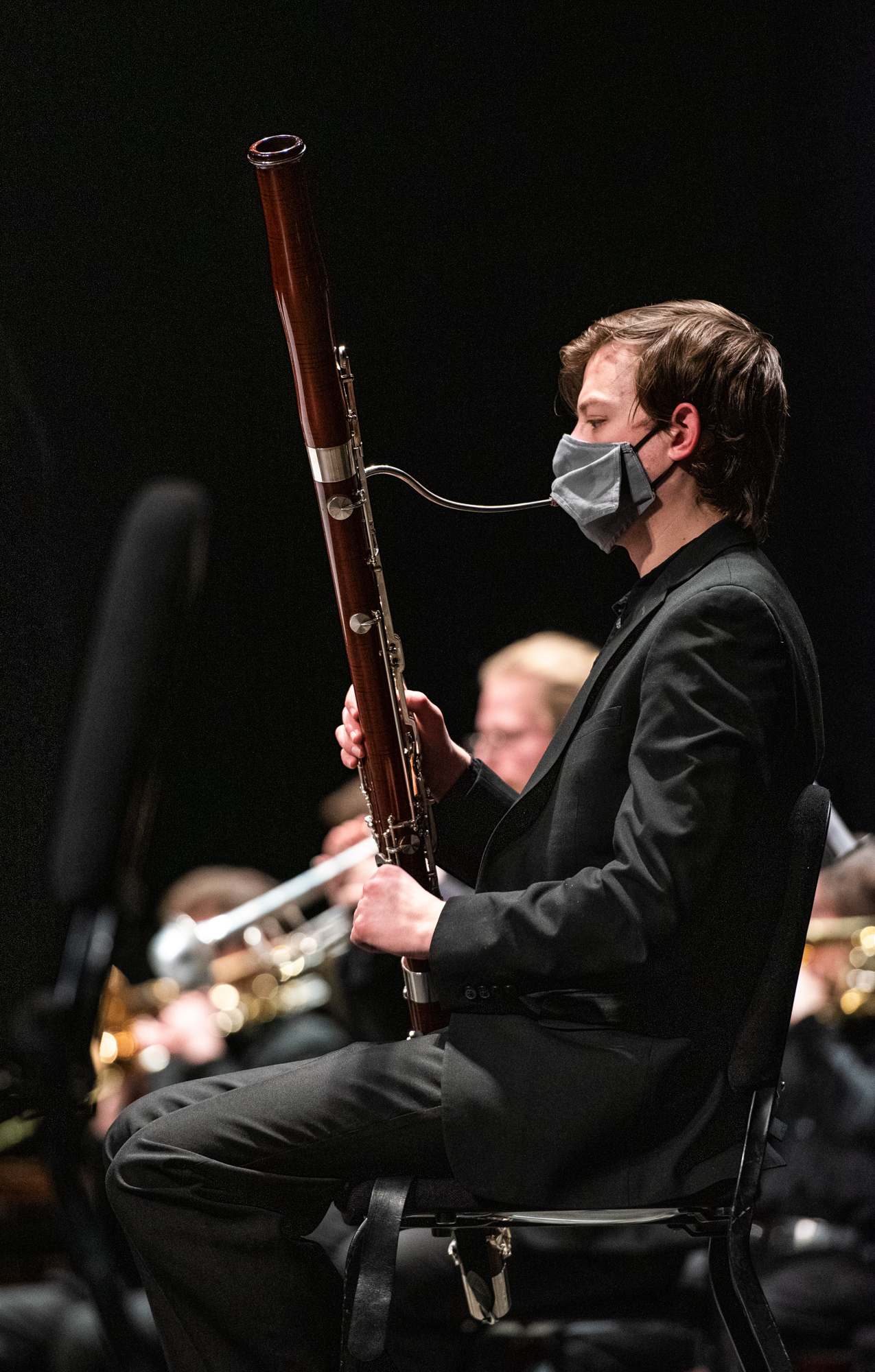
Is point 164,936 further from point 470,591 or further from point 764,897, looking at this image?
point 764,897

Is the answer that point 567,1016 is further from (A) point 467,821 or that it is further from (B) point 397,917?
(A) point 467,821

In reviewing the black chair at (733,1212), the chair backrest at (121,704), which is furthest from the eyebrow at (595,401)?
the chair backrest at (121,704)

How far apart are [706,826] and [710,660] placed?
0.65 ft

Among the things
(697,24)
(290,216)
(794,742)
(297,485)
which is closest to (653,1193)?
(794,742)

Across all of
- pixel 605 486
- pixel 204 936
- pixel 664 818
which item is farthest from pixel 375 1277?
pixel 204 936

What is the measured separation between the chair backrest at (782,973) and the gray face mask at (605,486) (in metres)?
0.47

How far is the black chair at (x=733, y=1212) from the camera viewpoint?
146 centimetres

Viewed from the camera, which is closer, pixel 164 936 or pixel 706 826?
pixel 706 826

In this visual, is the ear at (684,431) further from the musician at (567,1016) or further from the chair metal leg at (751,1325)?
the chair metal leg at (751,1325)

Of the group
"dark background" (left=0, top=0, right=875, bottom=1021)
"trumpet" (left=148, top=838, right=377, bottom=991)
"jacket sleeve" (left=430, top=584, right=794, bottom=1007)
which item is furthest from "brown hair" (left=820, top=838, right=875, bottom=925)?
"jacket sleeve" (left=430, top=584, right=794, bottom=1007)

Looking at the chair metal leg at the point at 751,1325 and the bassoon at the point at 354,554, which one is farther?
the bassoon at the point at 354,554

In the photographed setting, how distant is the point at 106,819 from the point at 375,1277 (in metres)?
0.98

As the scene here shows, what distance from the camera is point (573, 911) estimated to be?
1.46 metres

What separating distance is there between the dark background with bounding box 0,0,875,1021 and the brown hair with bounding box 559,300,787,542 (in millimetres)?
2139
